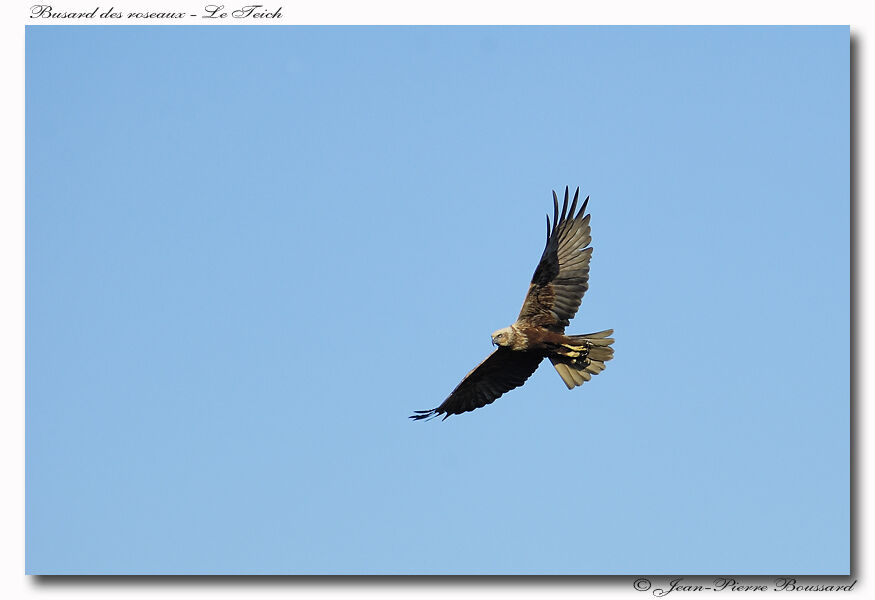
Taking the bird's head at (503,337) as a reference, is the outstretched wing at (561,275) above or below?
above

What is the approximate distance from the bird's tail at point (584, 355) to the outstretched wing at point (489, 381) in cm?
60

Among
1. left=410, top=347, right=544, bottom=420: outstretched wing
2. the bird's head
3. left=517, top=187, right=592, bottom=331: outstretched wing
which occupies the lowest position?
left=410, top=347, right=544, bottom=420: outstretched wing

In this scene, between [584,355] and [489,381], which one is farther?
[489,381]

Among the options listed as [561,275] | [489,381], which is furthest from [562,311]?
[489,381]

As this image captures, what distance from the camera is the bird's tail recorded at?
634 inches

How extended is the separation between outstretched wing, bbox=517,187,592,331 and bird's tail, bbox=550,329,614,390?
0.32m

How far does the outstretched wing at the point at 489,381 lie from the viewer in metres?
17.1

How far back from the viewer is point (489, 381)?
17.5m

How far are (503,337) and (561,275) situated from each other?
43.3 inches

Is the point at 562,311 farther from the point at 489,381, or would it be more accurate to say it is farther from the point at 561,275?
the point at 489,381
